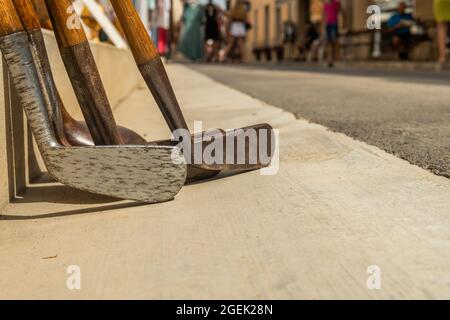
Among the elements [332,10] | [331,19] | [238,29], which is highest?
[332,10]

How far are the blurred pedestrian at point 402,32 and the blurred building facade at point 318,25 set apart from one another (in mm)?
338

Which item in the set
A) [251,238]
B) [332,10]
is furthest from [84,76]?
[332,10]

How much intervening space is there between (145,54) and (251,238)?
814 millimetres

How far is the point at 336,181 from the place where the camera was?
2465 mm

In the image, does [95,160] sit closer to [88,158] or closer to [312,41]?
[88,158]

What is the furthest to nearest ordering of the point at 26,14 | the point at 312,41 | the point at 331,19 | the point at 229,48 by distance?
1. the point at 312,41
2. the point at 229,48
3. the point at 331,19
4. the point at 26,14

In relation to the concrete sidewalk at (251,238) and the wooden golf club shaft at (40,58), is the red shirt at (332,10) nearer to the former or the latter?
the concrete sidewalk at (251,238)

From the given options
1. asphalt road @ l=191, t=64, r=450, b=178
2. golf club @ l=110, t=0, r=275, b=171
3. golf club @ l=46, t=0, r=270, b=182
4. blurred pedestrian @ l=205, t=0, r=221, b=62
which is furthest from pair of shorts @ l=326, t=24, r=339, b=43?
golf club @ l=46, t=0, r=270, b=182

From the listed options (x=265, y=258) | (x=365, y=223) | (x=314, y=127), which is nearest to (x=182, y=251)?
(x=265, y=258)

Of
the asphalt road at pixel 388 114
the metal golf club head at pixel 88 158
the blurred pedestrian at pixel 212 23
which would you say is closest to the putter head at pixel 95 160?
the metal golf club head at pixel 88 158

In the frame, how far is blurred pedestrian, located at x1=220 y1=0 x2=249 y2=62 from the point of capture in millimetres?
23312

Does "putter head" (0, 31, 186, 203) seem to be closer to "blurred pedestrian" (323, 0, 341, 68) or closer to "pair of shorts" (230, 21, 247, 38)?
"blurred pedestrian" (323, 0, 341, 68)

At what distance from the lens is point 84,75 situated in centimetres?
230

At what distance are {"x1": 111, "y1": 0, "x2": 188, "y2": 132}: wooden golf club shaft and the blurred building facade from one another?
48.3ft
